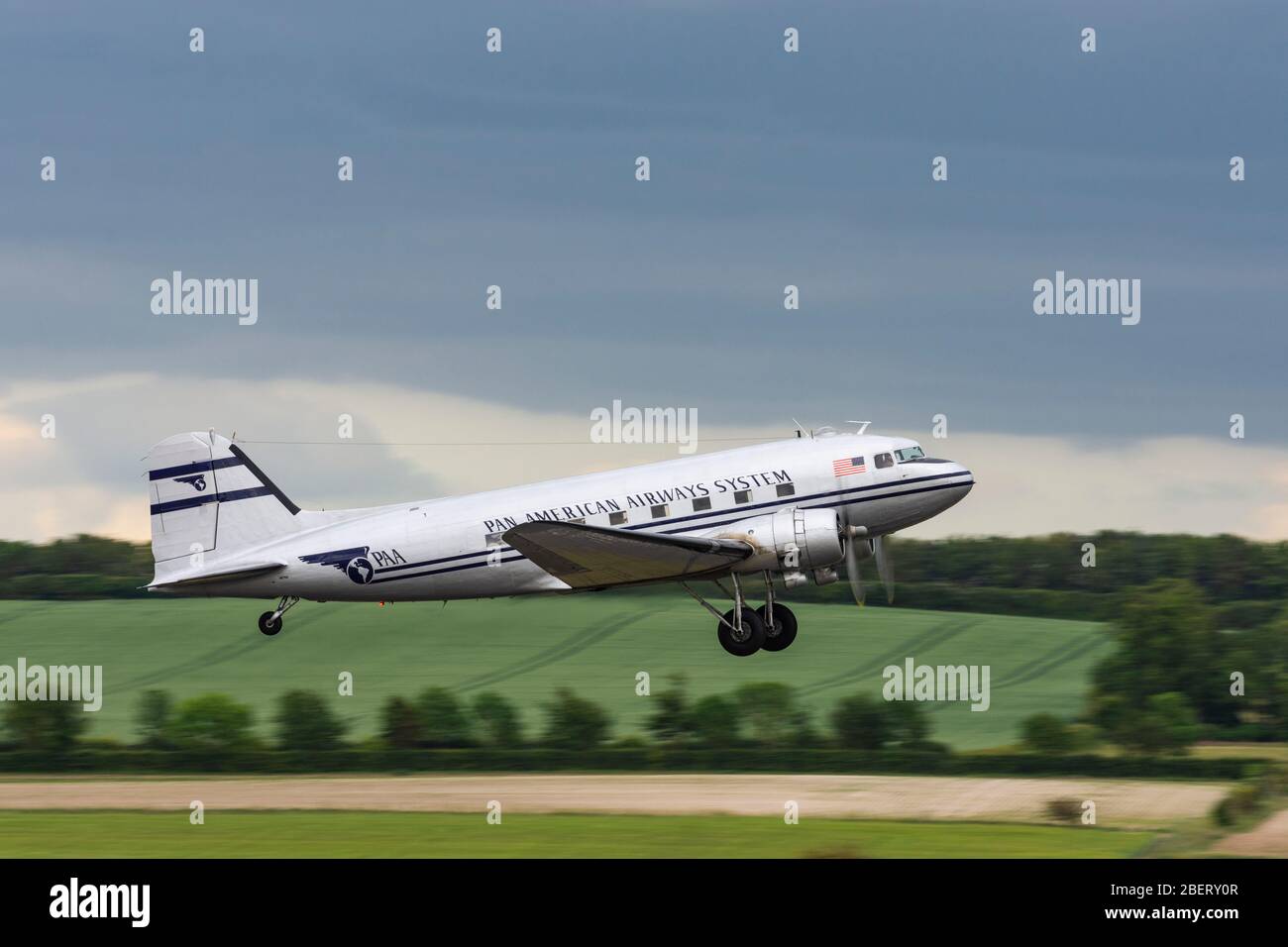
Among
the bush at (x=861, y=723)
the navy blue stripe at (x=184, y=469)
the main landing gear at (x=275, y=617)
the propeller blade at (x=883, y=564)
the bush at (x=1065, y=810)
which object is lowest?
the bush at (x=1065, y=810)

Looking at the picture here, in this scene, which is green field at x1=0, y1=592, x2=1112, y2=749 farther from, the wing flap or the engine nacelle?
the engine nacelle

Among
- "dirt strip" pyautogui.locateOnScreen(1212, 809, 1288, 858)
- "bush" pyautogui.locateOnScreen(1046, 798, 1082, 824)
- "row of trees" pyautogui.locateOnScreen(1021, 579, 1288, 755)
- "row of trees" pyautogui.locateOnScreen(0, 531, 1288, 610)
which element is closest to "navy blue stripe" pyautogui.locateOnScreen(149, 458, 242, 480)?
"bush" pyautogui.locateOnScreen(1046, 798, 1082, 824)

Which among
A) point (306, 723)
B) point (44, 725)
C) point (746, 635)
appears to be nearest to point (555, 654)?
point (306, 723)

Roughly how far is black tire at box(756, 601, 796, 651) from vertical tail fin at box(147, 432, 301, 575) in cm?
1009

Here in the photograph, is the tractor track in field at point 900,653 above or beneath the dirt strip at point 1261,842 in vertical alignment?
above

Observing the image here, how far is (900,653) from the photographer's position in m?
60.2

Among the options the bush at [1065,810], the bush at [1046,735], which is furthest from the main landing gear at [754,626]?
the bush at [1046,735]

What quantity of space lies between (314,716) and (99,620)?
1459cm

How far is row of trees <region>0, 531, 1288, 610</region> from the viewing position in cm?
6575

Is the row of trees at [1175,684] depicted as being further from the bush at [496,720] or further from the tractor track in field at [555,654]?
the bush at [496,720]

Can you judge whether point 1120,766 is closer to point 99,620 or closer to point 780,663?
point 780,663

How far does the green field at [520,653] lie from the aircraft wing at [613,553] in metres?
20.7

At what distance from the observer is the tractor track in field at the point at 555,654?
179 feet
